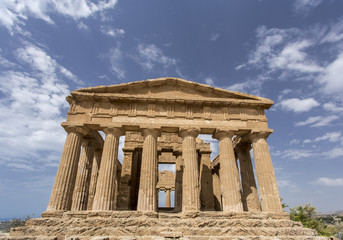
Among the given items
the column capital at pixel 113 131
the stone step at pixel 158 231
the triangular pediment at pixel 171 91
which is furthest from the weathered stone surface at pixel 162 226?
the triangular pediment at pixel 171 91

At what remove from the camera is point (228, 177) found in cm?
1377

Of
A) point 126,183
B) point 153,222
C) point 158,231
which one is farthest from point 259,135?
point 126,183

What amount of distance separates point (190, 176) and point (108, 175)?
535 cm

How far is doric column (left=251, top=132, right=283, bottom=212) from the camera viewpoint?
1327 centimetres

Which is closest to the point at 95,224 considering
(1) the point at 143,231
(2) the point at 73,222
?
(2) the point at 73,222

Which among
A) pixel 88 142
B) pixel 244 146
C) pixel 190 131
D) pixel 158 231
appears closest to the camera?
pixel 158 231

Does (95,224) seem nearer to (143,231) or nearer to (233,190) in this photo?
(143,231)

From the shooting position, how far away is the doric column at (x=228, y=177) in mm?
13000

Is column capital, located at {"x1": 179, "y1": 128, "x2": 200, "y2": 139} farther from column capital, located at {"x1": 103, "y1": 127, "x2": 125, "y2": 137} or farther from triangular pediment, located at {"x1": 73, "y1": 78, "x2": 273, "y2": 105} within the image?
column capital, located at {"x1": 103, "y1": 127, "x2": 125, "y2": 137}

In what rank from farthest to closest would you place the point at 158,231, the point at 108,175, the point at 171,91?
the point at 171,91, the point at 108,175, the point at 158,231

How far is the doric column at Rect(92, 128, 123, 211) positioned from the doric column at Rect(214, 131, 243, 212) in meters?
7.30

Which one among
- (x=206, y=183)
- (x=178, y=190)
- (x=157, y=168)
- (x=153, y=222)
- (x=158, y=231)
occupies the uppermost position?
(x=157, y=168)

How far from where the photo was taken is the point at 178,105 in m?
15.6

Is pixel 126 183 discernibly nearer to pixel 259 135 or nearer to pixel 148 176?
pixel 148 176
